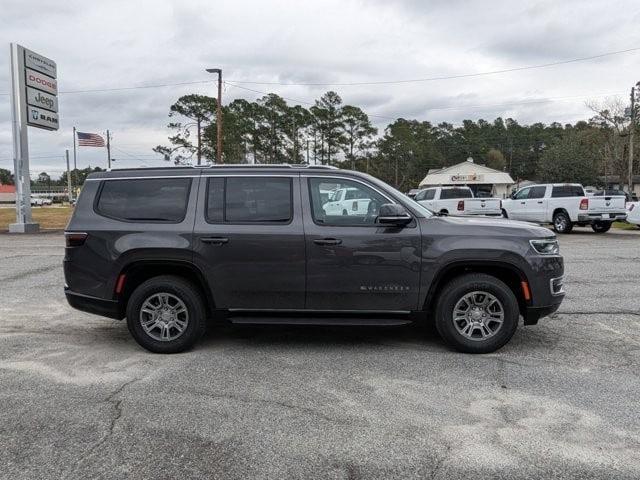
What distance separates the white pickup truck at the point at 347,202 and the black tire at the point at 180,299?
1563 mm

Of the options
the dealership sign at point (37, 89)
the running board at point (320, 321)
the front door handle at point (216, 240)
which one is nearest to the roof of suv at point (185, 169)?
the front door handle at point (216, 240)

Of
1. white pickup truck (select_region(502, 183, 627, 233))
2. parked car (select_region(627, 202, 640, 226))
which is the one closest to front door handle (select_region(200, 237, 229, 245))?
white pickup truck (select_region(502, 183, 627, 233))

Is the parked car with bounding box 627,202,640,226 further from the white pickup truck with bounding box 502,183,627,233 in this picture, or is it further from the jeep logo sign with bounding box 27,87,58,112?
the jeep logo sign with bounding box 27,87,58,112

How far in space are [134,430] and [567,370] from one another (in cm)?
366

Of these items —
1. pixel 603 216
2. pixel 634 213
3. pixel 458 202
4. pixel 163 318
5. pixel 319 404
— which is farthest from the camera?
pixel 458 202

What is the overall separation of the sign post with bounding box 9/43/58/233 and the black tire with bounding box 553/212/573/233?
66.8ft

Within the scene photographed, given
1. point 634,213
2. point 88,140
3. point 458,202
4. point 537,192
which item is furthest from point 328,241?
point 88,140

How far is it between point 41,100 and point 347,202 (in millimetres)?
21797

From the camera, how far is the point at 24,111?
71.3 feet

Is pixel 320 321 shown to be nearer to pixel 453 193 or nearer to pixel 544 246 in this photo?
pixel 544 246

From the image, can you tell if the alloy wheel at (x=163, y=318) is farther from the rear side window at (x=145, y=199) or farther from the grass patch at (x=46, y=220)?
the grass patch at (x=46, y=220)

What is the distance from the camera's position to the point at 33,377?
15.4ft

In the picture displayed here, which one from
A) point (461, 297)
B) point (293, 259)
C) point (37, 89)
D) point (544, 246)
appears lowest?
point (461, 297)

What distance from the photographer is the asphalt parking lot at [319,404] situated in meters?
3.21
